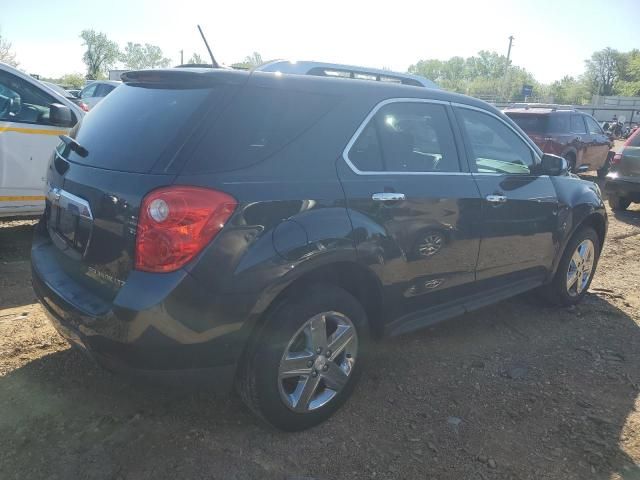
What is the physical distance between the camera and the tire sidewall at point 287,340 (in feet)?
7.97

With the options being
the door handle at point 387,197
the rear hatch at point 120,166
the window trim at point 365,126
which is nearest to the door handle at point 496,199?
the window trim at point 365,126

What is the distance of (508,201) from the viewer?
11.9 feet

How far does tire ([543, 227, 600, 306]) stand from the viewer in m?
4.43

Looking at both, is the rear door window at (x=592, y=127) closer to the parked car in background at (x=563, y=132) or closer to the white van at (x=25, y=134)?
the parked car in background at (x=563, y=132)

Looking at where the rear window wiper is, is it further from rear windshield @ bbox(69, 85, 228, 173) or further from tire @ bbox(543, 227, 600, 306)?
tire @ bbox(543, 227, 600, 306)

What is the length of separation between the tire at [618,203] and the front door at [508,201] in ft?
19.8

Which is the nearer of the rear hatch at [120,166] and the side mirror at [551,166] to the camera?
the rear hatch at [120,166]

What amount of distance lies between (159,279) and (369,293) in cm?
120

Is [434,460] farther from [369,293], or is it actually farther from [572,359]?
[572,359]

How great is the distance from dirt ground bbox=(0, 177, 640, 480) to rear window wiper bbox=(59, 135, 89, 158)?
1.20 metres

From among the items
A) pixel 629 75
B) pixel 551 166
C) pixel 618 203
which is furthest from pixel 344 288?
pixel 629 75

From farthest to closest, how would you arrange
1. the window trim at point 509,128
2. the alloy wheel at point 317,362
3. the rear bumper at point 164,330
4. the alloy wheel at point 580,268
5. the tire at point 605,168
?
the tire at point 605,168
the alloy wheel at point 580,268
the window trim at point 509,128
the alloy wheel at point 317,362
the rear bumper at point 164,330

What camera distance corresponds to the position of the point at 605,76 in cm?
9944

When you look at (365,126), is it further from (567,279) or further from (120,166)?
(567,279)
